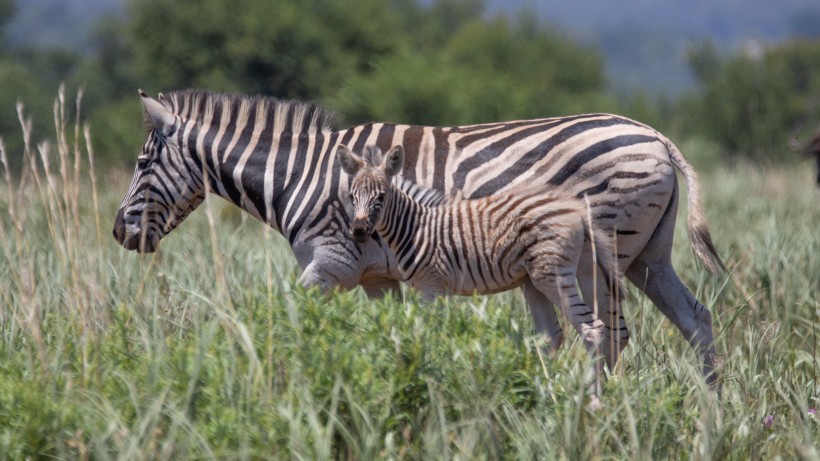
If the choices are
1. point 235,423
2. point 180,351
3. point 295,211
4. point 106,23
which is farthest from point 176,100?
point 106,23

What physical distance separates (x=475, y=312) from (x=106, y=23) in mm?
64096

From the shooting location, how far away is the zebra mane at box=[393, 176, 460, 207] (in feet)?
18.7

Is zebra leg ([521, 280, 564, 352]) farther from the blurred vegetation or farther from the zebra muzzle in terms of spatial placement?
the blurred vegetation

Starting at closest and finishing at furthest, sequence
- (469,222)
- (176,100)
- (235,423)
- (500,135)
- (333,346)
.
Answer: (235,423) < (333,346) < (469,222) < (500,135) < (176,100)

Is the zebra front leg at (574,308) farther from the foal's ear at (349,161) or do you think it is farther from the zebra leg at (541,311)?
the foal's ear at (349,161)

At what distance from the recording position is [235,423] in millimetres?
3787

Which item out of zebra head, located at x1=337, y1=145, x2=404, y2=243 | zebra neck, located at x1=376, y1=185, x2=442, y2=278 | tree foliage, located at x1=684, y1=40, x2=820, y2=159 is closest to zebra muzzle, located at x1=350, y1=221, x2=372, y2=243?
zebra head, located at x1=337, y1=145, x2=404, y2=243

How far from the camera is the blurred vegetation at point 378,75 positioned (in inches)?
1051

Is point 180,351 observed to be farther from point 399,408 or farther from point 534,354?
point 534,354

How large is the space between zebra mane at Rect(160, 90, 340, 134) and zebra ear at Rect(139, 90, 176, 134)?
0.15 m

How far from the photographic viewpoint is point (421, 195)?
5734 millimetres

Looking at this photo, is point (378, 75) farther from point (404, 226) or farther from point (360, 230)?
point (360, 230)

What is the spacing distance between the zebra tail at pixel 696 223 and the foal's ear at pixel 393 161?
1.47 m

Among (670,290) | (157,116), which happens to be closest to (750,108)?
(670,290)
